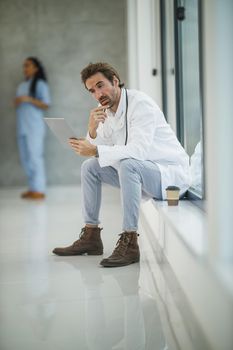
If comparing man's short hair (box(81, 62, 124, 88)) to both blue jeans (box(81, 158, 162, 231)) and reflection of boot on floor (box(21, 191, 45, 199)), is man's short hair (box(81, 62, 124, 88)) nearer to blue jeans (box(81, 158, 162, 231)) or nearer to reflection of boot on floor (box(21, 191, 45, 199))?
blue jeans (box(81, 158, 162, 231))

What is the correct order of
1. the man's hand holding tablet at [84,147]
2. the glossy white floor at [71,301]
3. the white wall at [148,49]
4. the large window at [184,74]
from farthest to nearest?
the white wall at [148,49] < the large window at [184,74] < the man's hand holding tablet at [84,147] < the glossy white floor at [71,301]

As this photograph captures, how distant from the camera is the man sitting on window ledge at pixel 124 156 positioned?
284 cm

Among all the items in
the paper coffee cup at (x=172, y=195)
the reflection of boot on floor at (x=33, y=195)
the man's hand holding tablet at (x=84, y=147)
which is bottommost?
the reflection of boot on floor at (x=33, y=195)

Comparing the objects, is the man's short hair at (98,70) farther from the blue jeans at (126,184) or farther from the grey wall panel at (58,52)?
the grey wall panel at (58,52)

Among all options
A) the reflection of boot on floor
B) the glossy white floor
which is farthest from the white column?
the reflection of boot on floor

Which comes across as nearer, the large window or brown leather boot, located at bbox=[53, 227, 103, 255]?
brown leather boot, located at bbox=[53, 227, 103, 255]

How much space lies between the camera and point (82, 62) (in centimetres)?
732

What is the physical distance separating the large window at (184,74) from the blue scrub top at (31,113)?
2270 millimetres

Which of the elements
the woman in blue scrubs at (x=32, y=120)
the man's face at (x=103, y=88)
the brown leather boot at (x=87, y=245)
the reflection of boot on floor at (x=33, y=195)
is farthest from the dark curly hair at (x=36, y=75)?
the brown leather boot at (x=87, y=245)

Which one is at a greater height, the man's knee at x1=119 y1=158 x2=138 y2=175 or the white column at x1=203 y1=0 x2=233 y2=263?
Answer: the white column at x1=203 y1=0 x2=233 y2=263

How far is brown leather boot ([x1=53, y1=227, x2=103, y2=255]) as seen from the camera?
123 inches

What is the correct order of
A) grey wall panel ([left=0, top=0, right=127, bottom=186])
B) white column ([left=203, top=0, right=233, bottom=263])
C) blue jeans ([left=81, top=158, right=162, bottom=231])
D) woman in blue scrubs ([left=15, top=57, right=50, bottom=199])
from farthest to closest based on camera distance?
grey wall panel ([left=0, top=0, right=127, bottom=186]) < woman in blue scrubs ([left=15, top=57, right=50, bottom=199]) < blue jeans ([left=81, top=158, right=162, bottom=231]) < white column ([left=203, top=0, right=233, bottom=263])

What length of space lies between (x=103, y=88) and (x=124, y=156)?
40 centimetres

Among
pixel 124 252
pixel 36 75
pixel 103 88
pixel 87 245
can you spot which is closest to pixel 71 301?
pixel 124 252
